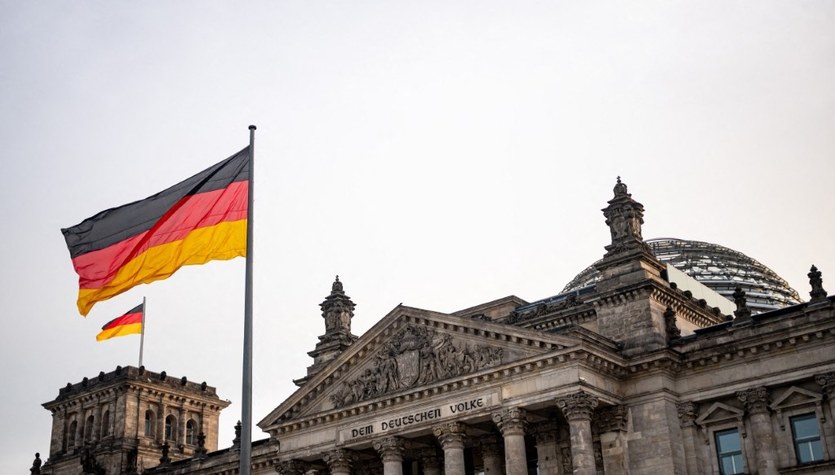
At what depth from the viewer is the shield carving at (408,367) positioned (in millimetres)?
46219

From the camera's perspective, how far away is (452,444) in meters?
44.1

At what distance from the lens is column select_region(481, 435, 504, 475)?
47156 millimetres

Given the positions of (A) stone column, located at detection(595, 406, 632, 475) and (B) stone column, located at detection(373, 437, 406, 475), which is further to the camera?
(B) stone column, located at detection(373, 437, 406, 475)

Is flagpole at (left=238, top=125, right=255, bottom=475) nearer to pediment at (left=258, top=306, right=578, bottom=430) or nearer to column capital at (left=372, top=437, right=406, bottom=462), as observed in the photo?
pediment at (left=258, top=306, right=578, bottom=430)

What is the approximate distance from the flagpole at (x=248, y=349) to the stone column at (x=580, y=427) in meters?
18.4

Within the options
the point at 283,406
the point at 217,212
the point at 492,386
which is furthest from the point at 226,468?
the point at 217,212

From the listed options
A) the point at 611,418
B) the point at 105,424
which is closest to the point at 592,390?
the point at 611,418

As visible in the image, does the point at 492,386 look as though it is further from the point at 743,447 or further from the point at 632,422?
the point at 743,447

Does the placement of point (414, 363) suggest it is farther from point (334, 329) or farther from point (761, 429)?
point (761, 429)

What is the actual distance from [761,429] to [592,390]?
7130 millimetres

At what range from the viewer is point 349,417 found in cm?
4828

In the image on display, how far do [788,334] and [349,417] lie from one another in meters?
21.1

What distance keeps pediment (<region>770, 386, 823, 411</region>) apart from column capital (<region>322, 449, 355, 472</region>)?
2022 centimetres

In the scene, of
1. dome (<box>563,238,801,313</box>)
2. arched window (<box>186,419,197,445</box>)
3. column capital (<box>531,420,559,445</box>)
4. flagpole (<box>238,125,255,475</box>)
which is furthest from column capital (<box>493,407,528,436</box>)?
arched window (<box>186,419,197,445</box>)
